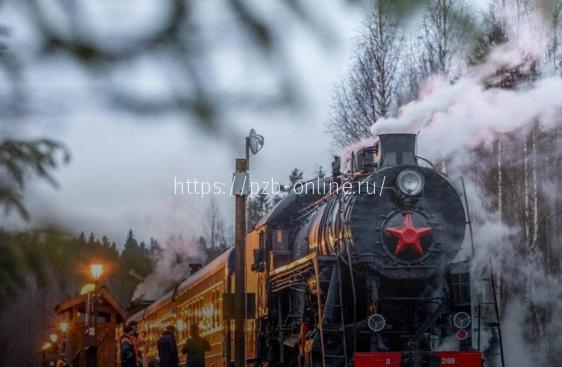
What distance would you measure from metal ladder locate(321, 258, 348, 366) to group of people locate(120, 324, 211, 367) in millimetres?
3122

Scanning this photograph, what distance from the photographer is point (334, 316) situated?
1202 cm

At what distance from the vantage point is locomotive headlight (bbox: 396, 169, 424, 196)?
477 inches

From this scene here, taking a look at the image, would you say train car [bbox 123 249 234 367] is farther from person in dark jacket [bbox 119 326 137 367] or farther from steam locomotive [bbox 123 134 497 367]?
steam locomotive [bbox 123 134 497 367]

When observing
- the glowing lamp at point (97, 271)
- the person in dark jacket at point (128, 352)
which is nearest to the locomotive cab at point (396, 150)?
the person in dark jacket at point (128, 352)

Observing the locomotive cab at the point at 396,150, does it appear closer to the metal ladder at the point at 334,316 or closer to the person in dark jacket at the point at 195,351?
the metal ladder at the point at 334,316

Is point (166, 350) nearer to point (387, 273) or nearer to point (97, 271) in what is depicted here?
point (387, 273)

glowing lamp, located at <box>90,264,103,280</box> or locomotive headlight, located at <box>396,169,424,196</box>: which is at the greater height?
locomotive headlight, located at <box>396,169,424,196</box>

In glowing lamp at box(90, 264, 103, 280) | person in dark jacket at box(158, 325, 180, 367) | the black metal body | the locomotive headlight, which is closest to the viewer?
glowing lamp at box(90, 264, 103, 280)

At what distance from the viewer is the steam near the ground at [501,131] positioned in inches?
641

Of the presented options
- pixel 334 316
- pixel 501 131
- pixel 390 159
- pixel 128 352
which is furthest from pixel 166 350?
pixel 501 131

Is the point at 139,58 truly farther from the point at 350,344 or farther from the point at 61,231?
the point at 350,344

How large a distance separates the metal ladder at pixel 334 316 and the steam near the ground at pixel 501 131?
276 centimetres

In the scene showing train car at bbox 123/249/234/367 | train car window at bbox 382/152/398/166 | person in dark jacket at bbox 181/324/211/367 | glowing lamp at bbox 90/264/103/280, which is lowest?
person in dark jacket at bbox 181/324/211/367

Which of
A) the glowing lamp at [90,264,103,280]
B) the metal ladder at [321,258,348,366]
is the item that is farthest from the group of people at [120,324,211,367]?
the glowing lamp at [90,264,103,280]
